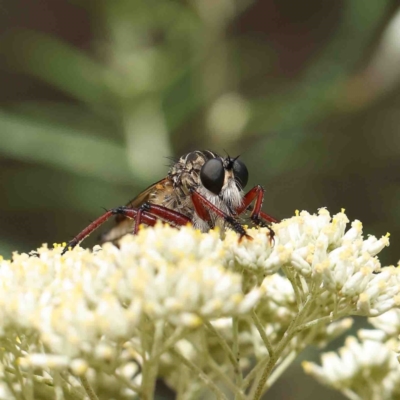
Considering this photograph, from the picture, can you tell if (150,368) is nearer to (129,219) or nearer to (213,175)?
(213,175)

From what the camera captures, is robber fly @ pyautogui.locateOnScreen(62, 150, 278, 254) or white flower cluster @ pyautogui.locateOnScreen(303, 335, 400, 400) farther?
robber fly @ pyautogui.locateOnScreen(62, 150, 278, 254)

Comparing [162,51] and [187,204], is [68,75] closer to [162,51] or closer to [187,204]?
[162,51]

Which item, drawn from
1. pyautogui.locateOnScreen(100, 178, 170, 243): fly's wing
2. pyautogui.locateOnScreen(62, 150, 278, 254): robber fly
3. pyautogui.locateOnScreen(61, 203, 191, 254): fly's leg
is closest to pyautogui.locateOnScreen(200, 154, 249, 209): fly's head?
pyautogui.locateOnScreen(62, 150, 278, 254): robber fly

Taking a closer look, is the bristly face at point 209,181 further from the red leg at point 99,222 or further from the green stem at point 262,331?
the green stem at point 262,331

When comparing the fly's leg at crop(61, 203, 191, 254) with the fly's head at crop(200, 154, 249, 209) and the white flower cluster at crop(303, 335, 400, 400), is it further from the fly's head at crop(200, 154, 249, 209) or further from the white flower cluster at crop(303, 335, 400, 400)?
the white flower cluster at crop(303, 335, 400, 400)

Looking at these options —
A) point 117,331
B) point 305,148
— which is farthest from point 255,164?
point 117,331

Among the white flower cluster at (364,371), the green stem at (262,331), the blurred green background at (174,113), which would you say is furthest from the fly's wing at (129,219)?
the green stem at (262,331)
